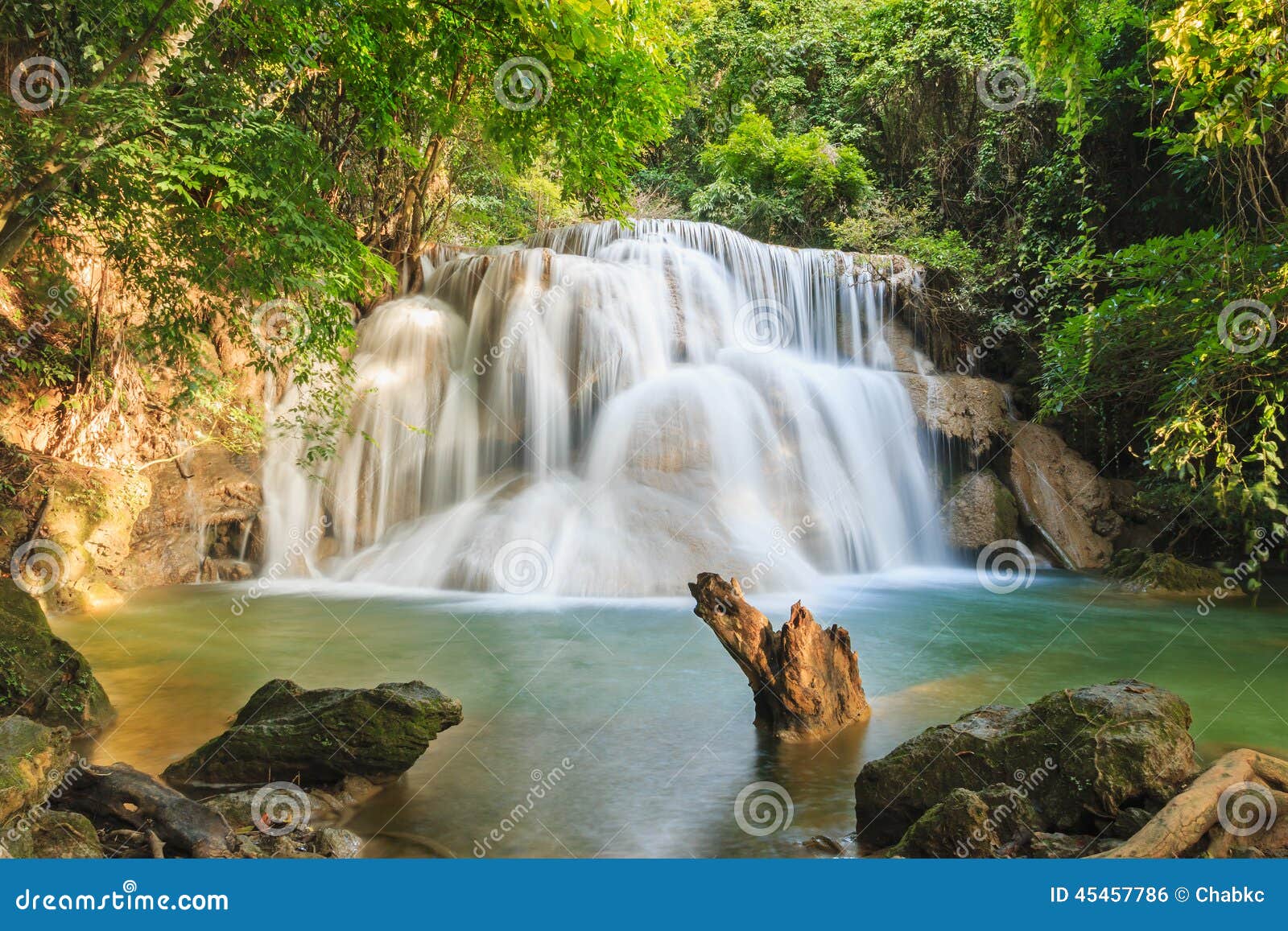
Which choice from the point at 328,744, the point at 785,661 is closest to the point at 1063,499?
the point at 785,661

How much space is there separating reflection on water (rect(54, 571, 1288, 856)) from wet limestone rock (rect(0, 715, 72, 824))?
94cm

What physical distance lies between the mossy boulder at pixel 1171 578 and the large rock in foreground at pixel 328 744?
10.2m

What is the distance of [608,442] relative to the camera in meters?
13.0

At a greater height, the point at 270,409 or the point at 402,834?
the point at 270,409

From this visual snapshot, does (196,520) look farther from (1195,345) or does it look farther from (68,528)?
(1195,345)

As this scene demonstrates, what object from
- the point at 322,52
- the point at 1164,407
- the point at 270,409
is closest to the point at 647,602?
the point at 1164,407

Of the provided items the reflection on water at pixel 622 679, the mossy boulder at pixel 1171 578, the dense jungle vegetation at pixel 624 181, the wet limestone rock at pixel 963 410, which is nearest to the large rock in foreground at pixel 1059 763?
the reflection on water at pixel 622 679

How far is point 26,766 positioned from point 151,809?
50cm

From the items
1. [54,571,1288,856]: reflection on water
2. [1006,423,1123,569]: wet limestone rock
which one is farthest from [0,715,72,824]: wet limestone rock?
[1006,423,1123,569]: wet limestone rock

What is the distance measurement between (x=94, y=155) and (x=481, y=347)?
32.3 feet

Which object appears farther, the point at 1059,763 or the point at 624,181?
the point at 624,181

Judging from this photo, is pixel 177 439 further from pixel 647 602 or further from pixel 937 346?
pixel 937 346

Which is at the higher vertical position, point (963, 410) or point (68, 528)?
point (963, 410)

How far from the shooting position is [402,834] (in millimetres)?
3773
